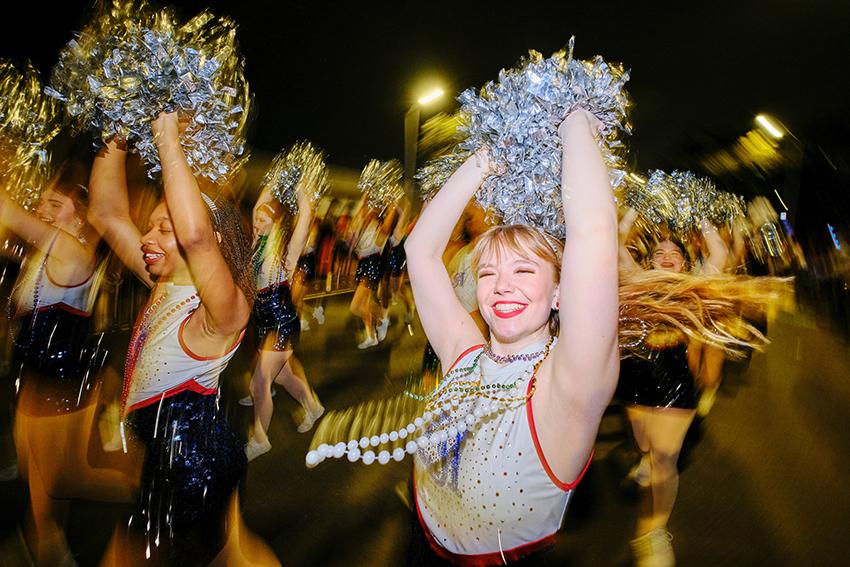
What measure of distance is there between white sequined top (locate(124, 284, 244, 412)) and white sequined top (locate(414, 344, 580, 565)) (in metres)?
1.12

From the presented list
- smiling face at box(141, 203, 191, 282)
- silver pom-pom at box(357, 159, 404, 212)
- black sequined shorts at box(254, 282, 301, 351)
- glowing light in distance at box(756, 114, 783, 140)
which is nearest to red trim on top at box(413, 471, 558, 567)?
smiling face at box(141, 203, 191, 282)

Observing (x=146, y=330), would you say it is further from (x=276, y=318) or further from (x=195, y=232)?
(x=276, y=318)

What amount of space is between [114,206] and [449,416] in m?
1.93

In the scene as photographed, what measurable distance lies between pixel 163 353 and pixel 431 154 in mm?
2645

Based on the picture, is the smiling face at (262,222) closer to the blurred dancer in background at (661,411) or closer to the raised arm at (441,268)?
the blurred dancer in background at (661,411)

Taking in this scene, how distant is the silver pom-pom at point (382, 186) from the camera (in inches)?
345

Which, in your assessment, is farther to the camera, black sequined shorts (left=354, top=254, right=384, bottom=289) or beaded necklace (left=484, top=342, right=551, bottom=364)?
black sequined shorts (left=354, top=254, right=384, bottom=289)

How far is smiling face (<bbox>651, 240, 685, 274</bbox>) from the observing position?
12.7 ft

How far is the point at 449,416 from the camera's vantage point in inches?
63.9

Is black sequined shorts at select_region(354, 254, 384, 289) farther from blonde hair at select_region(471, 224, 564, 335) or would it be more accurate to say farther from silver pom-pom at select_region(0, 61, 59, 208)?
blonde hair at select_region(471, 224, 564, 335)

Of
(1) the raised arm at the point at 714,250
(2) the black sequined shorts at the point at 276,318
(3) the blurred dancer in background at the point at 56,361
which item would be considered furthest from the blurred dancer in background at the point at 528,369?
(2) the black sequined shorts at the point at 276,318

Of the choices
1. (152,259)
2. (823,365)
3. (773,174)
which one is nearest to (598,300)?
(152,259)

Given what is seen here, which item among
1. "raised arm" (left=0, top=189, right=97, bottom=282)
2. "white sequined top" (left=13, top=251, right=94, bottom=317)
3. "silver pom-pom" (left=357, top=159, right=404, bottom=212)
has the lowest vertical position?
"white sequined top" (left=13, top=251, right=94, bottom=317)

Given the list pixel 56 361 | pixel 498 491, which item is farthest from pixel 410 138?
pixel 498 491
